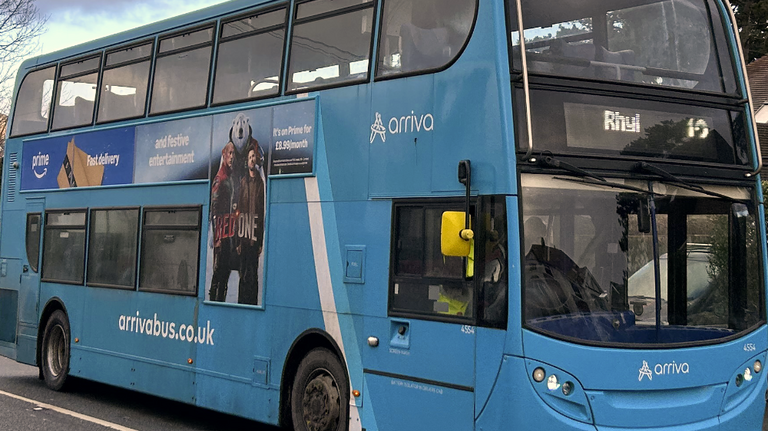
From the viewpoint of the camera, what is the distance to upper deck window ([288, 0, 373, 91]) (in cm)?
886

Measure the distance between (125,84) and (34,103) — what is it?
2875mm

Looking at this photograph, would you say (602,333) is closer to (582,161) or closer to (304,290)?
(582,161)

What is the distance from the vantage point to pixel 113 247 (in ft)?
40.8

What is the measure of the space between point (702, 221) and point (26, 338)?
403 inches

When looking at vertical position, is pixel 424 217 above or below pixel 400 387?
above

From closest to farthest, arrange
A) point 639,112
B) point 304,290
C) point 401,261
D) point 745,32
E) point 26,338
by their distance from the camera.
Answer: point 639,112 → point 401,261 → point 304,290 → point 26,338 → point 745,32

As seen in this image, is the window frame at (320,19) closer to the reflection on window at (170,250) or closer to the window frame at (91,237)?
the reflection on window at (170,250)

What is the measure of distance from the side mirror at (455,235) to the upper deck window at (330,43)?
2098mm

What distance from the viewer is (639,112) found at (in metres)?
7.57

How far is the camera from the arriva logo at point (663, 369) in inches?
280

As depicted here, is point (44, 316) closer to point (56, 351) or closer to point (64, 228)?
point (56, 351)

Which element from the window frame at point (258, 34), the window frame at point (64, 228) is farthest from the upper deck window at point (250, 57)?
the window frame at point (64, 228)

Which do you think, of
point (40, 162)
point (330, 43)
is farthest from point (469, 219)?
point (40, 162)

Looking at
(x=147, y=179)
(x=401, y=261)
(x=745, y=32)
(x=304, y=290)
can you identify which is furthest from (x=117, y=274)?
(x=745, y=32)
